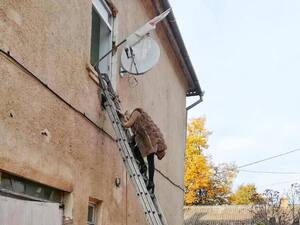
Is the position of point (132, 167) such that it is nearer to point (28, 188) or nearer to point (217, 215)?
point (28, 188)

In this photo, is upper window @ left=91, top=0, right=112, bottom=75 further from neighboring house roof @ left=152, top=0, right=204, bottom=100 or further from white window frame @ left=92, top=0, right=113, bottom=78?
neighboring house roof @ left=152, top=0, right=204, bottom=100

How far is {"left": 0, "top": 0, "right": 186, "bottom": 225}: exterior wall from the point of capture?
487 centimetres

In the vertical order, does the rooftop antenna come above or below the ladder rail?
above

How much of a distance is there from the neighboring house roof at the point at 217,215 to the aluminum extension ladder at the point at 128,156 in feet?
101

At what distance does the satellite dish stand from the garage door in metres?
3.27

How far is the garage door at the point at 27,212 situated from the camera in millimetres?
4672

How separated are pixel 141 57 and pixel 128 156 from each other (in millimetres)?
2280

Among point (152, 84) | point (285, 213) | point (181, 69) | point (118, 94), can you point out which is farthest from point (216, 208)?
point (118, 94)

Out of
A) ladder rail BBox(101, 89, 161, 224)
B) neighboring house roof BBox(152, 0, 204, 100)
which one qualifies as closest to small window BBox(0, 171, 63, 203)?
ladder rail BBox(101, 89, 161, 224)

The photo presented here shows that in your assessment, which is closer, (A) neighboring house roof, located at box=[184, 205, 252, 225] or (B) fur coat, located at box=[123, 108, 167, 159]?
(B) fur coat, located at box=[123, 108, 167, 159]

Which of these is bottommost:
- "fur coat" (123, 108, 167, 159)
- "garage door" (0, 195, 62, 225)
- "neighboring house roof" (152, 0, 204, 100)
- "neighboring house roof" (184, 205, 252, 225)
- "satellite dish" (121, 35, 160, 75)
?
"garage door" (0, 195, 62, 225)

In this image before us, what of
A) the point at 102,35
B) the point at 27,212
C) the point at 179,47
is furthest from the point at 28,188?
the point at 179,47

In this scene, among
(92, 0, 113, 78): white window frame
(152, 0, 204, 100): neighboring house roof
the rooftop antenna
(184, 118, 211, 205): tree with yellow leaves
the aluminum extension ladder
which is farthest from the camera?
(184, 118, 211, 205): tree with yellow leaves

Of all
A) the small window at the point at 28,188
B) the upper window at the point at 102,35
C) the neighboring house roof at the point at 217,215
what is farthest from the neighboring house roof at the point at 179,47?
the neighboring house roof at the point at 217,215
